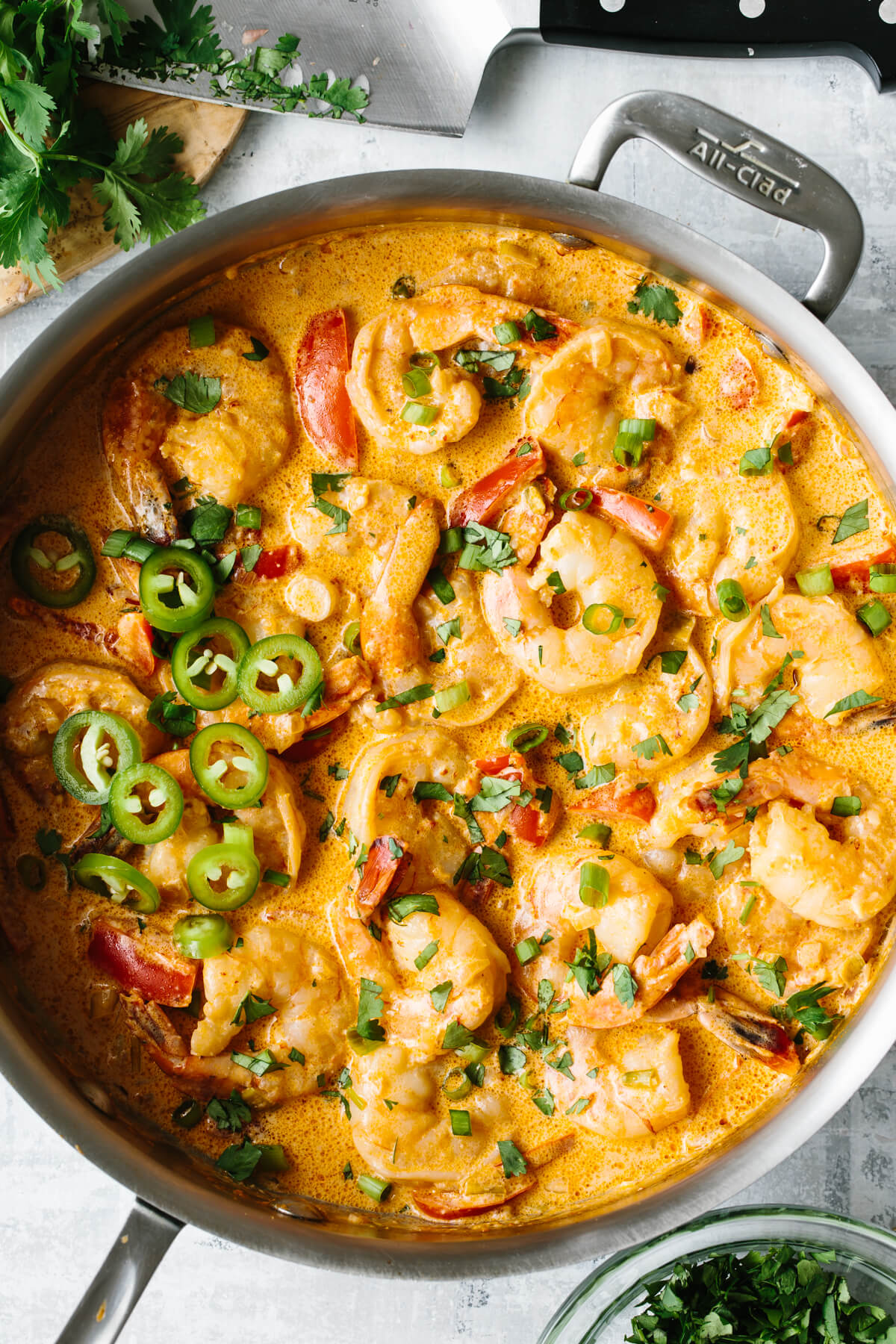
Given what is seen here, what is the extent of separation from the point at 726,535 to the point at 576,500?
434 millimetres

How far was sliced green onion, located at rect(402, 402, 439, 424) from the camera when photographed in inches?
116

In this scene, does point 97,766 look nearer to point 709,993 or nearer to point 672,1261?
point 709,993

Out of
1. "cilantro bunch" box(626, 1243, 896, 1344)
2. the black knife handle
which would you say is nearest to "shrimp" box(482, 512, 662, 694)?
the black knife handle

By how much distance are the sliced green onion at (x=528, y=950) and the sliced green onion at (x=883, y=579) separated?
1387mm

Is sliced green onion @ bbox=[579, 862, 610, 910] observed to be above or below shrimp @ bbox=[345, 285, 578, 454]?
below

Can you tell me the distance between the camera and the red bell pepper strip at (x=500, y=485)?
116 inches

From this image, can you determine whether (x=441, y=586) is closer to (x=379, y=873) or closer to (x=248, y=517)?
(x=248, y=517)

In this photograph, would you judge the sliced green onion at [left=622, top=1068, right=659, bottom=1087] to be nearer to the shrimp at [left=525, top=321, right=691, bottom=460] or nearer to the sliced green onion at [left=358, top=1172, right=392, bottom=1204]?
the sliced green onion at [left=358, top=1172, right=392, bottom=1204]

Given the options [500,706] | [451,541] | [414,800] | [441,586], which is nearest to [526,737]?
[500,706]

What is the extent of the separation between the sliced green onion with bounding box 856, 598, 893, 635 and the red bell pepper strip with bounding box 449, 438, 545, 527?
102 centimetres

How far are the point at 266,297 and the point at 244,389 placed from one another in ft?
1.05

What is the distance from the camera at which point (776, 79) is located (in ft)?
11.1

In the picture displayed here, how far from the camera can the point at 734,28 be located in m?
3.31

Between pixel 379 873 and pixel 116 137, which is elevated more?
pixel 116 137
